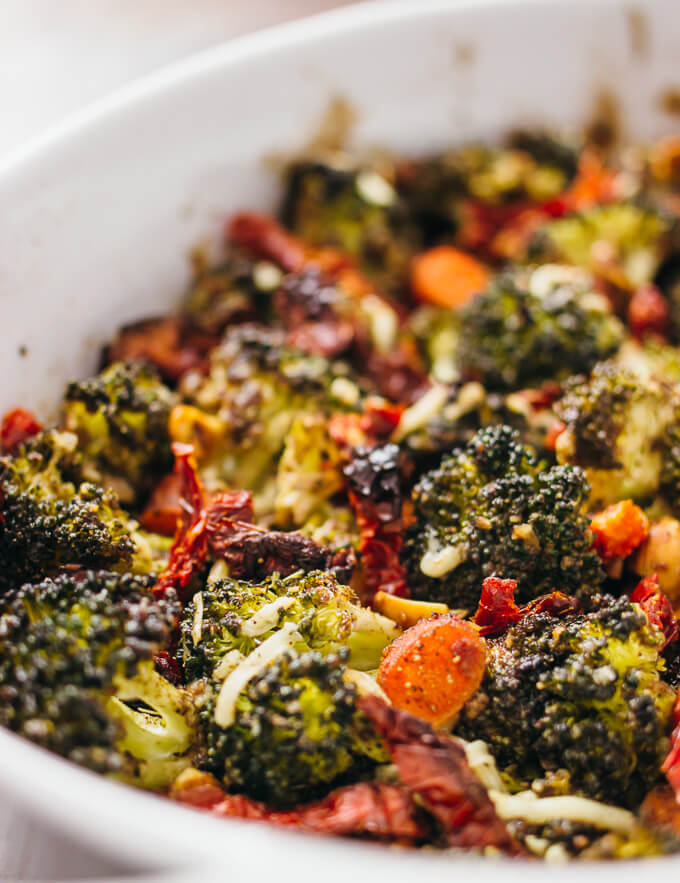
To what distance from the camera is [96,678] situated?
1.20 m

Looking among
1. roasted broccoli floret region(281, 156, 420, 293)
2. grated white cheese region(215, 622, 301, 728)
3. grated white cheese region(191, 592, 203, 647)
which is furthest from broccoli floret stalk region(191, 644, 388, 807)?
roasted broccoli floret region(281, 156, 420, 293)

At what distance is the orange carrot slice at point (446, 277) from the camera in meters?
2.45

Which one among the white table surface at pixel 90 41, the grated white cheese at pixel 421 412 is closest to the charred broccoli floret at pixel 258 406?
the grated white cheese at pixel 421 412

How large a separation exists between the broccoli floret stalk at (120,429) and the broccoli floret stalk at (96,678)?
45cm

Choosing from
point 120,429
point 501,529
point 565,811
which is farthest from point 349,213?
point 565,811

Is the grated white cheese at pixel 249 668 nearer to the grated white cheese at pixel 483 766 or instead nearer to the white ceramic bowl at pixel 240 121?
the grated white cheese at pixel 483 766

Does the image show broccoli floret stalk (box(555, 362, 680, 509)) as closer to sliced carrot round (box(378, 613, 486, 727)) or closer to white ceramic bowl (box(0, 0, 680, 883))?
sliced carrot round (box(378, 613, 486, 727))

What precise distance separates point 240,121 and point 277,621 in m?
1.54

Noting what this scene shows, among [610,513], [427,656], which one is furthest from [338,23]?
[427,656]

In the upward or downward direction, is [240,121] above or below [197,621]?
above

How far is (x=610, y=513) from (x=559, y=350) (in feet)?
1.68

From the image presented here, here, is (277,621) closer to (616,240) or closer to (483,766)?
(483,766)

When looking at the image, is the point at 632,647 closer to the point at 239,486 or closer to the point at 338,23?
the point at 239,486

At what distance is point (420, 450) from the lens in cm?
184
